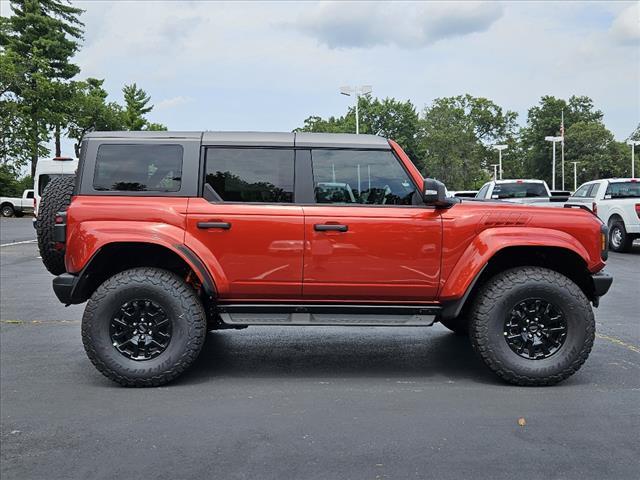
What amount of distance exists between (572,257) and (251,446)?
115 inches

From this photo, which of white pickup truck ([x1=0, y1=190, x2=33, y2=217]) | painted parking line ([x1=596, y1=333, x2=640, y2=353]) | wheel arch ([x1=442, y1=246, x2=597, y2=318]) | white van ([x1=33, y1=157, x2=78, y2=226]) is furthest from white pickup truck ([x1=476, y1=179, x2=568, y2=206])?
white pickup truck ([x1=0, y1=190, x2=33, y2=217])

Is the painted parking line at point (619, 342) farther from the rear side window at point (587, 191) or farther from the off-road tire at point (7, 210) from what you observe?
the off-road tire at point (7, 210)

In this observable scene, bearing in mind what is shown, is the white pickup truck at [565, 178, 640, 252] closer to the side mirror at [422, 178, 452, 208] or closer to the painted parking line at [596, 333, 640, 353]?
the painted parking line at [596, 333, 640, 353]

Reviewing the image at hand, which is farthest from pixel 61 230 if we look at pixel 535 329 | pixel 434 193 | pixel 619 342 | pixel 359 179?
pixel 619 342

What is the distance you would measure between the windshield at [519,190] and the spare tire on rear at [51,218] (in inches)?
567

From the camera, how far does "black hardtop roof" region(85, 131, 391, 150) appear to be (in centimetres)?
519

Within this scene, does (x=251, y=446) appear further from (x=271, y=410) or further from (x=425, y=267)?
(x=425, y=267)

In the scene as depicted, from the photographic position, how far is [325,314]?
514 cm

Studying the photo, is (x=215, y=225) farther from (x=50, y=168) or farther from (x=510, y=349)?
(x=50, y=168)

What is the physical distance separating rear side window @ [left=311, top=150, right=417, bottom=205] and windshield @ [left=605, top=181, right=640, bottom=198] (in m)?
13.5

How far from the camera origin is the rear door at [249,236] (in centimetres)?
496

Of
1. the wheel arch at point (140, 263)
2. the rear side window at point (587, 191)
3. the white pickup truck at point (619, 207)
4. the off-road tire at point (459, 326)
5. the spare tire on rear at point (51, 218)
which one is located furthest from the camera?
the rear side window at point (587, 191)

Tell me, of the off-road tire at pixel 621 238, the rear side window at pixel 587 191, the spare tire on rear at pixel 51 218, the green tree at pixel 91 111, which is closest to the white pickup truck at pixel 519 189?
the rear side window at pixel 587 191

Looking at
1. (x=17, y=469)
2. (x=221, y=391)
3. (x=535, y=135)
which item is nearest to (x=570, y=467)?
(x=221, y=391)
